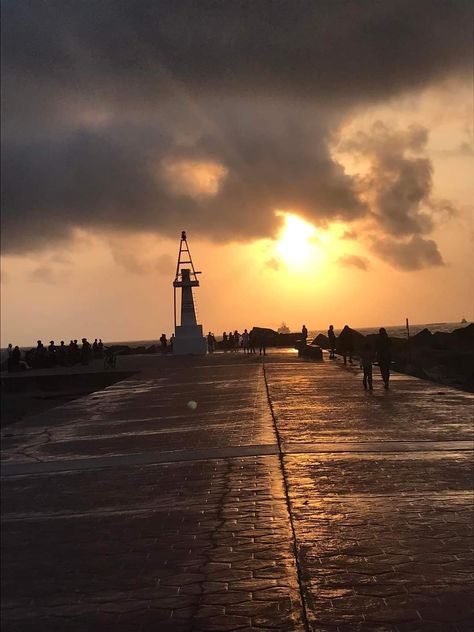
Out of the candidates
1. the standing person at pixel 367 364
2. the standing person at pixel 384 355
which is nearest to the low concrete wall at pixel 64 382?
the standing person at pixel 384 355

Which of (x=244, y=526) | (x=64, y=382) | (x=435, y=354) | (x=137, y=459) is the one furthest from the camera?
(x=435, y=354)

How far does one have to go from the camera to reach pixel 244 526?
5.64 metres

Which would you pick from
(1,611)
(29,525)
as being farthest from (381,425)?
(1,611)

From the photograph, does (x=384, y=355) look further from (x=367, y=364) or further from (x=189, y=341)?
(x=189, y=341)

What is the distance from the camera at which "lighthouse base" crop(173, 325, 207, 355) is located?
1763 inches

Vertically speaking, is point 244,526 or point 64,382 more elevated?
point 64,382

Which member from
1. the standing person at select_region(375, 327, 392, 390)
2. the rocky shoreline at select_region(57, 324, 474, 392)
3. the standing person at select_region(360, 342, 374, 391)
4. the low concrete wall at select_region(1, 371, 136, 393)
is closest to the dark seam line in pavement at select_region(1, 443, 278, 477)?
the standing person at select_region(360, 342, 374, 391)

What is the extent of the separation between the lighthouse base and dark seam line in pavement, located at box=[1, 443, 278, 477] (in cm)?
3540

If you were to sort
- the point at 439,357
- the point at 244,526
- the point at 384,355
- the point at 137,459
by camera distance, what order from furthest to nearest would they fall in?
the point at 439,357
the point at 384,355
the point at 137,459
the point at 244,526

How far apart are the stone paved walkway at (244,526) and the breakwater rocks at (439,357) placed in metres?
13.3

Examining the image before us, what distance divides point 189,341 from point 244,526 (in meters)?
39.5

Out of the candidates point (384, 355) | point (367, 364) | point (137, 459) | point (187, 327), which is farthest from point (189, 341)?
point (137, 459)

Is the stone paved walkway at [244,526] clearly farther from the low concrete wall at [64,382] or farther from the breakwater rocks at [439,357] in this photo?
the low concrete wall at [64,382]

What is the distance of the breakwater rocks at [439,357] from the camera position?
1198 inches
